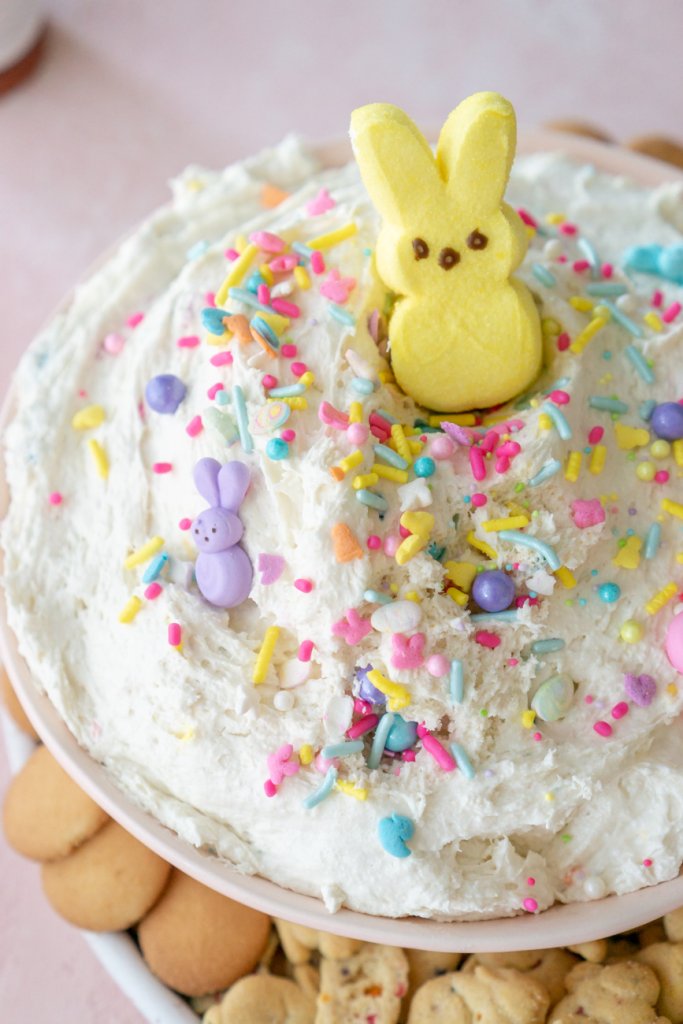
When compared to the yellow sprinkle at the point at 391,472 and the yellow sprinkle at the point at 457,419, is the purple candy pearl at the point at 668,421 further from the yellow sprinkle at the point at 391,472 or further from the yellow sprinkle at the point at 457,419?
the yellow sprinkle at the point at 391,472

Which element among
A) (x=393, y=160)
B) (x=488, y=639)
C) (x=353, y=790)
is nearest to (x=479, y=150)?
(x=393, y=160)

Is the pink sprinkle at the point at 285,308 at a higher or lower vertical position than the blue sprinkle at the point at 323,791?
higher

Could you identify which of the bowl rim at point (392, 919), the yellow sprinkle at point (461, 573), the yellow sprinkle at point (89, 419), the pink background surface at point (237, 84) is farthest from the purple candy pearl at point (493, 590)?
the pink background surface at point (237, 84)

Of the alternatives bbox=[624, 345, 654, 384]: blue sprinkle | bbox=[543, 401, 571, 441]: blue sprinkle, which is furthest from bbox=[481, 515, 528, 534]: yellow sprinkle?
bbox=[624, 345, 654, 384]: blue sprinkle

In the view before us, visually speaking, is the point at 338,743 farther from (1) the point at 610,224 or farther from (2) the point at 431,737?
(1) the point at 610,224

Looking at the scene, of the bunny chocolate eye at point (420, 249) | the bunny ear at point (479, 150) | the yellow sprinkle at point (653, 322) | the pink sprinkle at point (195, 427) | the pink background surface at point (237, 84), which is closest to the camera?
the bunny ear at point (479, 150)

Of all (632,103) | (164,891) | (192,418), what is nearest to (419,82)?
(632,103)

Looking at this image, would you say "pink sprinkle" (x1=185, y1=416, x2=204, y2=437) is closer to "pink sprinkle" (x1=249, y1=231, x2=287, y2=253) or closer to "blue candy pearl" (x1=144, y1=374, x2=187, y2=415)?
"blue candy pearl" (x1=144, y1=374, x2=187, y2=415)
